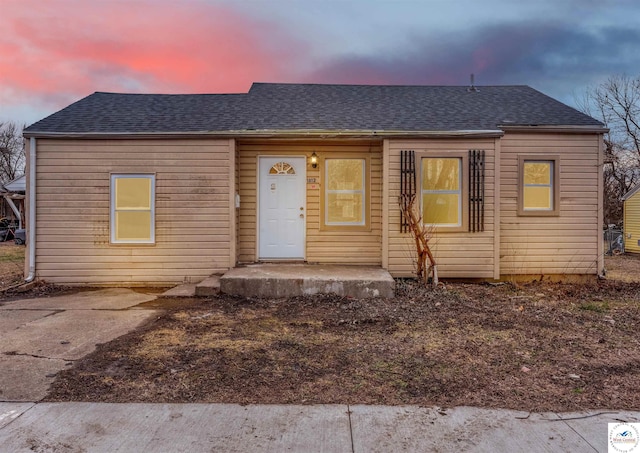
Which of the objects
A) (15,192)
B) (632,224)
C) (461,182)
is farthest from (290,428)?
(15,192)

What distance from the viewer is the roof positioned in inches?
289

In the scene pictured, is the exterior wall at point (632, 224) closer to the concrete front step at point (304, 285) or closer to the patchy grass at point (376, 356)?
the patchy grass at point (376, 356)

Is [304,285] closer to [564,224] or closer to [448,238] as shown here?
[448,238]

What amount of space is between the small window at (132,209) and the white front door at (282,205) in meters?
2.14

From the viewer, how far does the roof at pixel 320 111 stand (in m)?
7.34

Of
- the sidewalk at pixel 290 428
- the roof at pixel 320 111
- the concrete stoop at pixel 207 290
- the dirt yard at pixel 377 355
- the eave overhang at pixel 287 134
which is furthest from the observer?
the roof at pixel 320 111

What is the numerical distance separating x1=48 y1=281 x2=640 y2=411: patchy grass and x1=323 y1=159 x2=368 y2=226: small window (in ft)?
7.77

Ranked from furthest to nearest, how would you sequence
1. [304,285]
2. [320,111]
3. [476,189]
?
[320,111], [476,189], [304,285]

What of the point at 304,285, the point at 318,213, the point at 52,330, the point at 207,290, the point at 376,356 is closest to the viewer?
the point at 376,356

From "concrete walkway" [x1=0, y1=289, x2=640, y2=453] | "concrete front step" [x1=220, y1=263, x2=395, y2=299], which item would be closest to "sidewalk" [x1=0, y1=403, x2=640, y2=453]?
"concrete walkway" [x1=0, y1=289, x2=640, y2=453]

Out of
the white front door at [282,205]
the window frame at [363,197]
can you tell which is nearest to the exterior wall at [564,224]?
the window frame at [363,197]

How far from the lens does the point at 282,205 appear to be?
7.84 metres

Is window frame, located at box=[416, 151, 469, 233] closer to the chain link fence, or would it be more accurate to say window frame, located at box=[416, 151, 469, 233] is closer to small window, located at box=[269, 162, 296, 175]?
small window, located at box=[269, 162, 296, 175]
